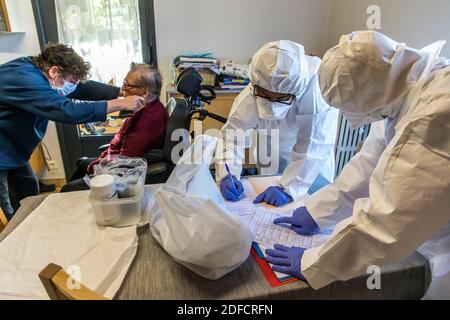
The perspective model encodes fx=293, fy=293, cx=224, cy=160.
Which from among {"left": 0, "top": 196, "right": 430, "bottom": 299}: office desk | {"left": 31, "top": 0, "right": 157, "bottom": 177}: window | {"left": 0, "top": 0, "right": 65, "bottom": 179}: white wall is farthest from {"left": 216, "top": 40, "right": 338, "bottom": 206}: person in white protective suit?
{"left": 0, "top": 0, "right": 65, "bottom": 179}: white wall

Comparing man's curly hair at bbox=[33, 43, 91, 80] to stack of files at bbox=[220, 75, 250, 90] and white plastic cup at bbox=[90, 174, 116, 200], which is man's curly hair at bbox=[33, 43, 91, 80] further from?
stack of files at bbox=[220, 75, 250, 90]

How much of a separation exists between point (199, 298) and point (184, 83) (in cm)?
105

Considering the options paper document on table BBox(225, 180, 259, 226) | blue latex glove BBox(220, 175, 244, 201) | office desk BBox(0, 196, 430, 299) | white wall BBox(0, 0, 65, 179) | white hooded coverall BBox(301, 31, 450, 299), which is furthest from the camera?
white wall BBox(0, 0, 65, 179)

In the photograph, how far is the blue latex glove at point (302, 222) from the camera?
94cm

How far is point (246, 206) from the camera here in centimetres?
108

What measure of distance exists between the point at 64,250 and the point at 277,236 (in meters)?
0.62

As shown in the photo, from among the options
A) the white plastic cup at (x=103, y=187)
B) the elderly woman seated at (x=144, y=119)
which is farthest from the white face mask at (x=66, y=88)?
the white plastic cup at (x=103, y=187)

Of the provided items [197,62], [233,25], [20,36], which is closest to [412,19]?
→ [233,25]

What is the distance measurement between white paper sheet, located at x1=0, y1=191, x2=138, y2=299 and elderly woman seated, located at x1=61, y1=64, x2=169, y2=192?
1.80 ft

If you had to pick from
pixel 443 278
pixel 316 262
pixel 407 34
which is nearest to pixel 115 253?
pixel 316 262

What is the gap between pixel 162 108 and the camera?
1.56 m

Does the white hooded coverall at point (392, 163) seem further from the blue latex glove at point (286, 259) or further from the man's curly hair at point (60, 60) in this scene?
the man's curly hair at point (60, 60)

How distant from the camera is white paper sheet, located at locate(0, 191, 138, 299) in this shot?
0.71m
